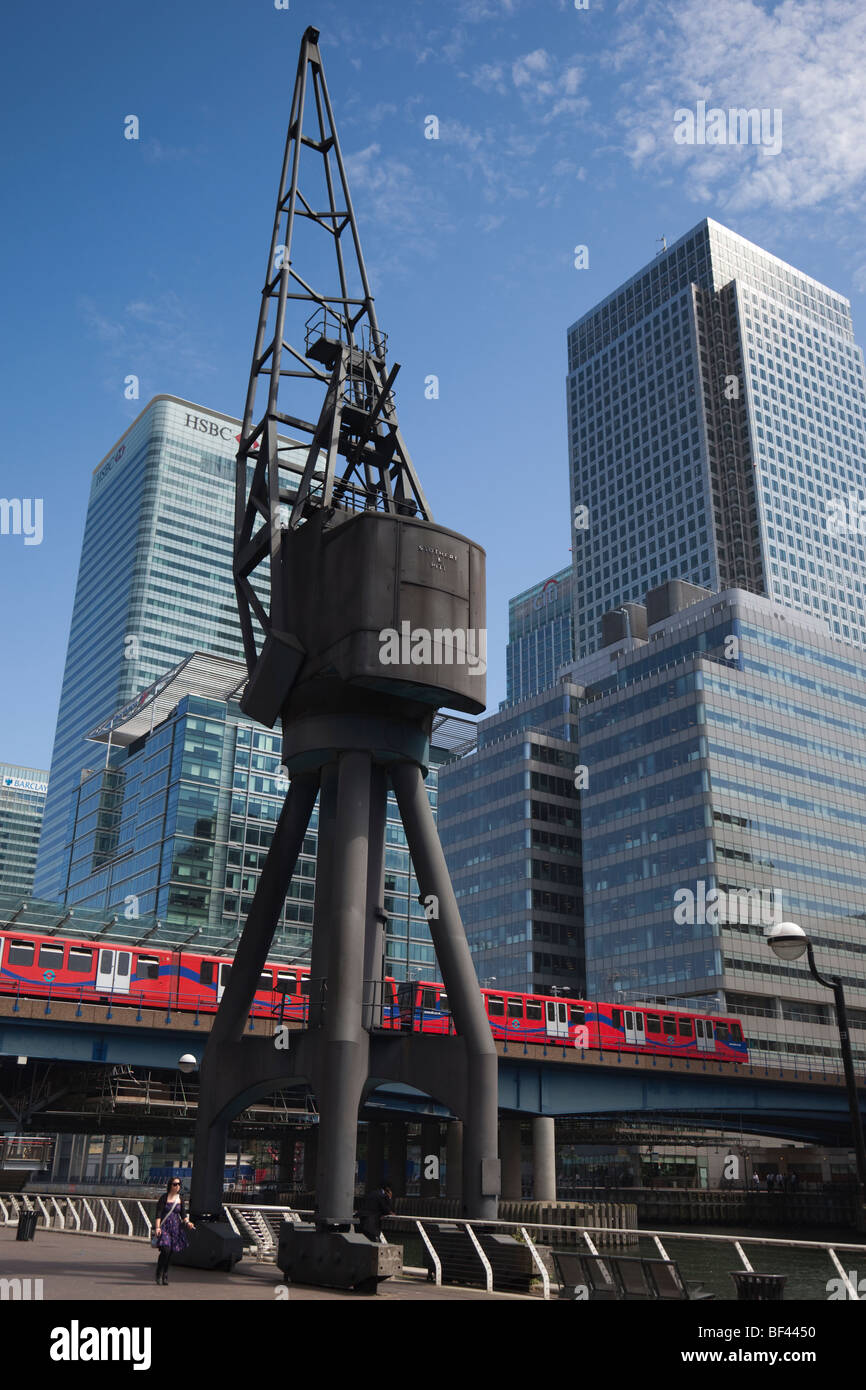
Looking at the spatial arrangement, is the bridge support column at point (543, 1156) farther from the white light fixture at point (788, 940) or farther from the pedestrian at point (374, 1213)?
the white light fixture at point (788, 940)

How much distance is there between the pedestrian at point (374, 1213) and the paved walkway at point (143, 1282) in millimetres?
1361

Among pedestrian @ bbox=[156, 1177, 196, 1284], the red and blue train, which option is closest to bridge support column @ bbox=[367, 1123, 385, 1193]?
the red and blue train

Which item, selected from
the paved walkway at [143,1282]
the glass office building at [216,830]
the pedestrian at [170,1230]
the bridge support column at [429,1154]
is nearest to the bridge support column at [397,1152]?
the bridge support column at [429,1154]

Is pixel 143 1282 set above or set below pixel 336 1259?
below

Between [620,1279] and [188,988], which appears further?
[188,988]

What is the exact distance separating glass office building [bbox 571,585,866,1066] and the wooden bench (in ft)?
A: 305

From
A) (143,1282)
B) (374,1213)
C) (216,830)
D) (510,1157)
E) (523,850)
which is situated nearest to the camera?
(143,1282)

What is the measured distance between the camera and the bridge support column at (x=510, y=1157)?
69750 mm

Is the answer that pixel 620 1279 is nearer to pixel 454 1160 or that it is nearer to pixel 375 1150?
pixel 454 1160

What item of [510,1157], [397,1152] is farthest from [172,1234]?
[397,1152]

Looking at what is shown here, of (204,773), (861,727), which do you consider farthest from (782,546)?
(204,773)

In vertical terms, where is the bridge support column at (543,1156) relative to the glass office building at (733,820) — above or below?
below

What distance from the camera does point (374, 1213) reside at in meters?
26.7

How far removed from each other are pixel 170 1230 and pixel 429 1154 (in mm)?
64385
